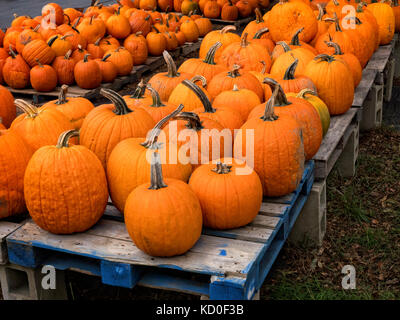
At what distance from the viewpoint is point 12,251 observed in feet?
7.66

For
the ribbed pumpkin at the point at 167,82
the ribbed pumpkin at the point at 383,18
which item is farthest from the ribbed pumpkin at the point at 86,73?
the ribbed pumpkin at the point at 383,18

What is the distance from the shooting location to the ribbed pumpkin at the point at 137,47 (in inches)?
242

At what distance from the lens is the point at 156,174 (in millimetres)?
2084

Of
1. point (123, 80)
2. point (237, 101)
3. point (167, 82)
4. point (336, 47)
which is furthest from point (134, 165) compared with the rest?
point (123, 80)

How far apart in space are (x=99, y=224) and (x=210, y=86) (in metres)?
1.32

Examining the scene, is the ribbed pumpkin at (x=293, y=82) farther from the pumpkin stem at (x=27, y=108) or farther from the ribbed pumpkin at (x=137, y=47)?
the ribbed pumpkin at (x=137, y=47)

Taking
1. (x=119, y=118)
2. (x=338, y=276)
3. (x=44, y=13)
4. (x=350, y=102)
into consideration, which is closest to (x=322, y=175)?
(x=338, y=276)

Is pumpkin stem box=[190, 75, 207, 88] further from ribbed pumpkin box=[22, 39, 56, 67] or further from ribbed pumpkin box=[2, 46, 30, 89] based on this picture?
ribbed pumpkin box=[2, 46, 30, 89]

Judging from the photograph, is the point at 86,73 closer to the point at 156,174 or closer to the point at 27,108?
the point at 27,108

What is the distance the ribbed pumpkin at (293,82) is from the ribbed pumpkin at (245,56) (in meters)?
0.53

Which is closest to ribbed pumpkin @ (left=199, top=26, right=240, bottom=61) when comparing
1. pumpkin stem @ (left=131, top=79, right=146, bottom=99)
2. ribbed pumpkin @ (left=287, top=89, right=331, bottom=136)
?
ribbed pumpkin @ (left=287, top=89, right=331, bottom=136)

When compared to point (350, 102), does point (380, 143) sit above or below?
below

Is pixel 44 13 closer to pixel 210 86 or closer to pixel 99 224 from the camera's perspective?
pixel 210 86
